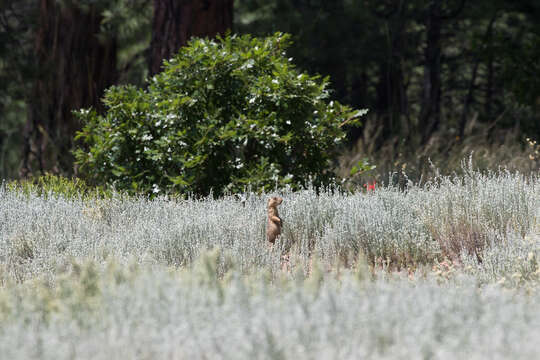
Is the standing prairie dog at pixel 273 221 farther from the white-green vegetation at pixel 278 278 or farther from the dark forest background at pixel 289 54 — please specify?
the dark forest background at pixel 289 54

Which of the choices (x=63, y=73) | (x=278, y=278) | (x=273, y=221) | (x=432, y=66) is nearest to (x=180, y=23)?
(x=63, y=73)

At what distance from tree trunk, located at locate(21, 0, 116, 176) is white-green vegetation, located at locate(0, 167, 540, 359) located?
436 centimetres

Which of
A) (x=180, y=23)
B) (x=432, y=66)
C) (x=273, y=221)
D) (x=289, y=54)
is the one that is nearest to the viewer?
(x=273, y=221)

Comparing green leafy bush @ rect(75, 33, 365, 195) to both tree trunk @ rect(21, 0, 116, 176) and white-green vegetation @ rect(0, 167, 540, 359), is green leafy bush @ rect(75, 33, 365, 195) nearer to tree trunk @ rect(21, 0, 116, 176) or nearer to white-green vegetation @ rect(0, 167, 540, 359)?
white-green vegetation @ rect(0, 167, 540, 359)

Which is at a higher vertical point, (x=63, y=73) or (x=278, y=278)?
(x=63, y=73)

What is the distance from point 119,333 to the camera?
246 centimetres

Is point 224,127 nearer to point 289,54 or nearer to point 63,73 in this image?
point 63,73

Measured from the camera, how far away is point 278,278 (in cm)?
412

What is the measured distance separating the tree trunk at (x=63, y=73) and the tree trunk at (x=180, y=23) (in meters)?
2.48

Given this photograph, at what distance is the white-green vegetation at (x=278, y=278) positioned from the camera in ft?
7.60

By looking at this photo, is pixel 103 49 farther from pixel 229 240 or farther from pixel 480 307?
pixel 480 307

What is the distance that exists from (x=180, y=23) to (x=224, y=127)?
2.60 metres

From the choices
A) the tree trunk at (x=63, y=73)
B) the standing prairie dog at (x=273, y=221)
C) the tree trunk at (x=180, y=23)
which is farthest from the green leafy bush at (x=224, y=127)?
the tree trunk at (x=63, y=73)

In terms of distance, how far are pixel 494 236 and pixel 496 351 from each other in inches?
97.9
